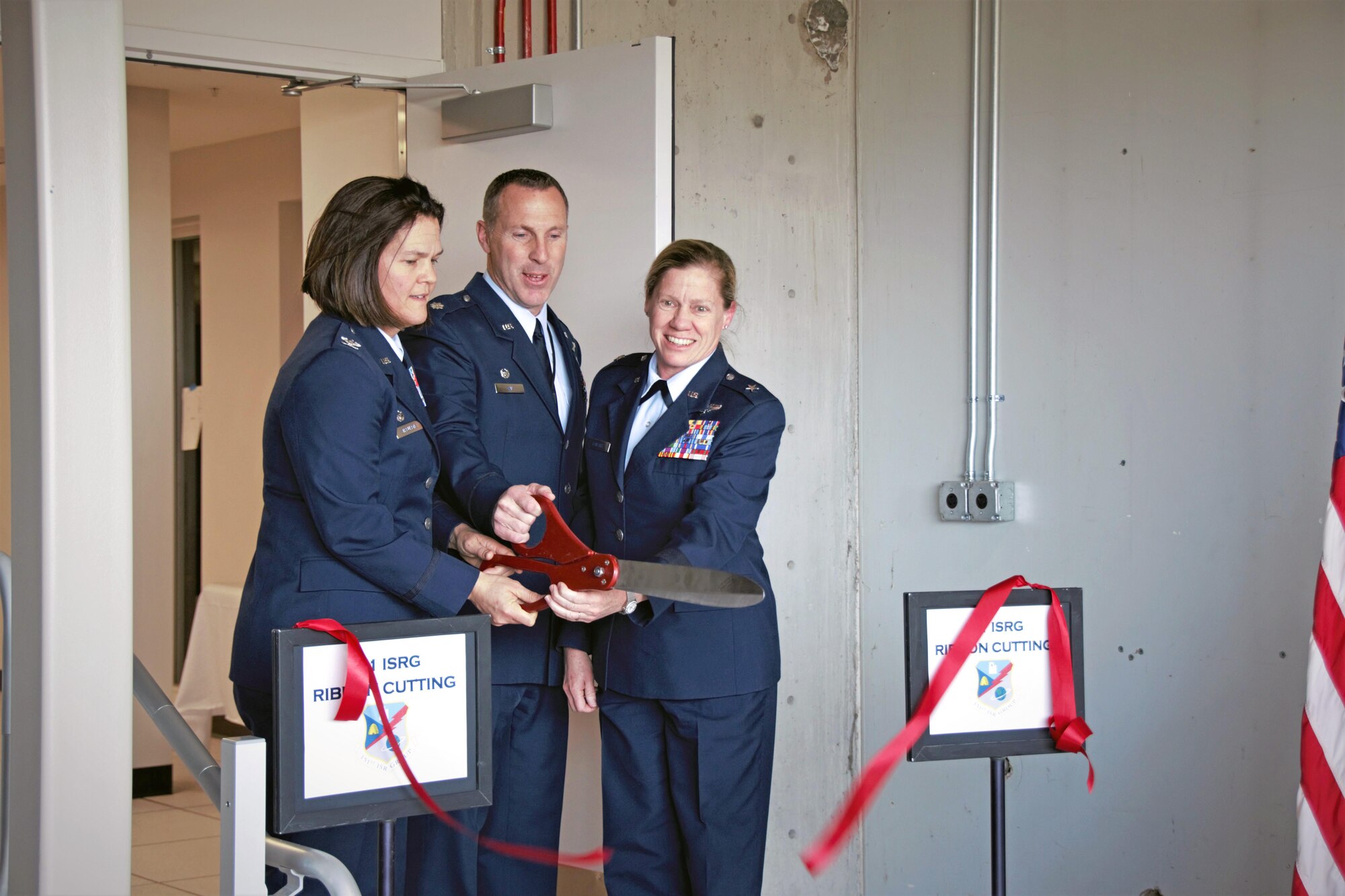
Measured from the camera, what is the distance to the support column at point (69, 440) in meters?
1.18

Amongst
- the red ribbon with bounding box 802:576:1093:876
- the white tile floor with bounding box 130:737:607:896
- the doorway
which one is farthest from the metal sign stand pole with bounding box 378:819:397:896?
the doorway

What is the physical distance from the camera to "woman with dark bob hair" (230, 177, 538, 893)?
76.7 inches

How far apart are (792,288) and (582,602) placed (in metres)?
1.31

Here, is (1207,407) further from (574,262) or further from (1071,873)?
(574,262)

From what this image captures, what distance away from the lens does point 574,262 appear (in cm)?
299

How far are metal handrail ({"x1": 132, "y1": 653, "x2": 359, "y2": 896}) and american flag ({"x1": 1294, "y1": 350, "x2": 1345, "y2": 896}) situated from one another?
1.72 metres

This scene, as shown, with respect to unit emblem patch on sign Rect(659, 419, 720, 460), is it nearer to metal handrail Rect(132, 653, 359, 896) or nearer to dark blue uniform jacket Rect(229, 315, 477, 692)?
dark blue uniform jacket Rect(229, 315, 477, 692)

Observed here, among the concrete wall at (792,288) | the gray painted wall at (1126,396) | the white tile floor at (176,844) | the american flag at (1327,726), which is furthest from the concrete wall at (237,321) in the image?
the american flag at (1327,726)

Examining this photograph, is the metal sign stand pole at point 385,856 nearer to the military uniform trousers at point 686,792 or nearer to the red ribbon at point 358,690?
the red ribbon at point 358,690

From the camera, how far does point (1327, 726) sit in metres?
2.28

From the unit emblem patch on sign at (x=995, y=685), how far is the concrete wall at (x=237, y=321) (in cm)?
447

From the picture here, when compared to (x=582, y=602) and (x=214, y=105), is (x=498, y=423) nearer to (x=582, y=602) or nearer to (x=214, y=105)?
(x=582, y=602)

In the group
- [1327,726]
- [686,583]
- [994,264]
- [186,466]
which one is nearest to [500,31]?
[994,264]

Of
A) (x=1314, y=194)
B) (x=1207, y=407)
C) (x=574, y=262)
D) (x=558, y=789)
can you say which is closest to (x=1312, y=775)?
(x=1207, y=407)
